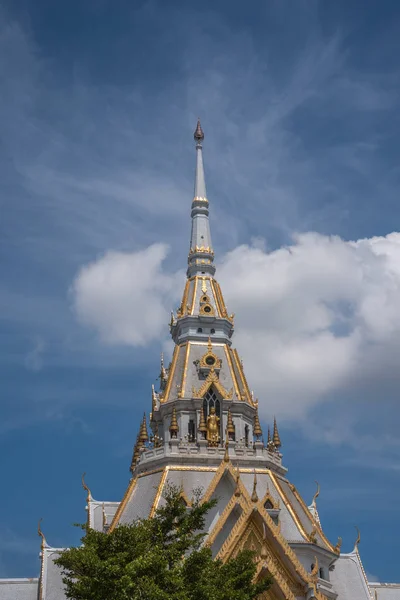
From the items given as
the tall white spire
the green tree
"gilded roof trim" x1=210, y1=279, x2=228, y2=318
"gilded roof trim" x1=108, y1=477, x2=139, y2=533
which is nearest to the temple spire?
the tall white spire

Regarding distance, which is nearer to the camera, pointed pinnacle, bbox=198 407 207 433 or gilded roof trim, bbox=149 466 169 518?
gilded roof trim, bbox=149 466 169 518

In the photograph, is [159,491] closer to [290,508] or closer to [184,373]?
[290,508]

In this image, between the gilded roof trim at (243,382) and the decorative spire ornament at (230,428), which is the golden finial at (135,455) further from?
the gilded roof trim at (243,382)

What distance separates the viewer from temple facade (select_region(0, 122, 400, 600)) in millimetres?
52906

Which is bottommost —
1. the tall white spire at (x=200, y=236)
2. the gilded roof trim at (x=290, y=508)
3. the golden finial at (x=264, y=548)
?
the golden finial at (x=264, y=548)

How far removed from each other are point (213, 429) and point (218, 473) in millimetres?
7196

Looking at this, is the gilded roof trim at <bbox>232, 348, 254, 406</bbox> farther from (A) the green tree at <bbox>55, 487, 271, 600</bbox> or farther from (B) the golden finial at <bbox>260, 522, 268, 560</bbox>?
(A) the green tree at <bbox>55, 487, 271, 600</bbox>

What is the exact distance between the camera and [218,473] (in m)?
56.8

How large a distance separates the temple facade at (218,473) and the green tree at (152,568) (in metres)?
13.7

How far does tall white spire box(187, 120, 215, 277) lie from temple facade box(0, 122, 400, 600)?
10 centimetres

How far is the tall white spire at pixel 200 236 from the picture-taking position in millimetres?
73500

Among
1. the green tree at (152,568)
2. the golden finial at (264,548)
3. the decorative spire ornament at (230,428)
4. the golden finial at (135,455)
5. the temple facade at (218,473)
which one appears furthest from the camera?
the golden finial at (135,455)

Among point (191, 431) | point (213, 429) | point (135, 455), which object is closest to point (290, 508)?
point (213, 429)

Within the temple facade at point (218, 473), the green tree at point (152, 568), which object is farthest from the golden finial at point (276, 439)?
the green tree at point (152, 568)
